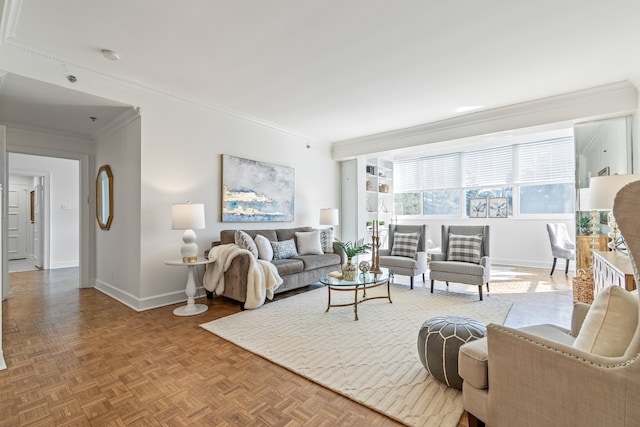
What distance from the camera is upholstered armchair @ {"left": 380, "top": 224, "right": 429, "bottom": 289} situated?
439 centimetres

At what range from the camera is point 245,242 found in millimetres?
3838

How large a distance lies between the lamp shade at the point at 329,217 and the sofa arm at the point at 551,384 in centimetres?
431

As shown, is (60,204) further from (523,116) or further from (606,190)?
(606,190)

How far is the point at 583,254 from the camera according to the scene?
409 centimetres

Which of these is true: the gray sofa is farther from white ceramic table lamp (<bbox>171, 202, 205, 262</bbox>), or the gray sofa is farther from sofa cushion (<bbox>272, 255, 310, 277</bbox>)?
white ceramic table lamp (<bbox>171, 202, 205, 262</bbox>)

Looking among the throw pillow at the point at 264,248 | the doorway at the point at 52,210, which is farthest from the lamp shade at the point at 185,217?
the doorway at the point at 52,210

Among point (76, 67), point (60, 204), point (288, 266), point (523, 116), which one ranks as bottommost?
point (288, 266)

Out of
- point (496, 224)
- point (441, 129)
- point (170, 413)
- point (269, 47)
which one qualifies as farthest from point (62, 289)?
point (496, 224)

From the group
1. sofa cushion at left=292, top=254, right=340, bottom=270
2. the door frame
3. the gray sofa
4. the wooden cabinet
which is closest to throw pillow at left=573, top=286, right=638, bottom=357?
the gray sofa

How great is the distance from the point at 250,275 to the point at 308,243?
153 centimetres

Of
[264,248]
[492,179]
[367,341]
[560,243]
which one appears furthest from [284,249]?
[492,179]

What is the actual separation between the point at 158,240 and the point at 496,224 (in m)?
6.58

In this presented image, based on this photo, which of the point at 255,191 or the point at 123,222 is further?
the point at 255,191

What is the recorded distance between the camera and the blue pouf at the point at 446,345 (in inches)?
71.9
